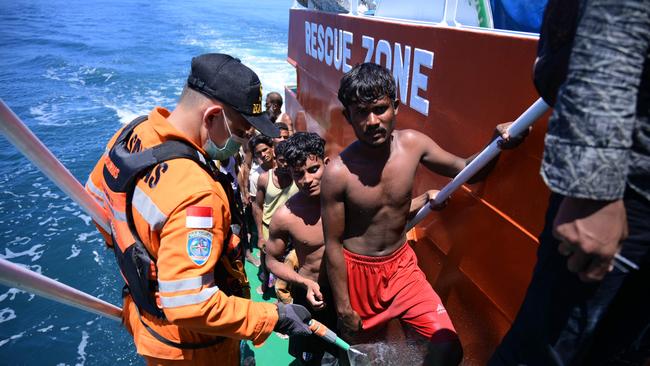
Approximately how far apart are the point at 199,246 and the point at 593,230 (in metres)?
1.10

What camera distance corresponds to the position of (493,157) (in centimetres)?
171

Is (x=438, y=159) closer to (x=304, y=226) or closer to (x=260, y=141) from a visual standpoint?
(x=304, y=226)

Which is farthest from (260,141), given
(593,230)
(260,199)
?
(593,230)

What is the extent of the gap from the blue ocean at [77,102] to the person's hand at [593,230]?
3954 millimetres

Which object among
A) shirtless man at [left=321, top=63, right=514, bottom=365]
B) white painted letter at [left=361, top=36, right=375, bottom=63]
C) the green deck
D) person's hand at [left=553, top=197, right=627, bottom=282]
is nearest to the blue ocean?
the green deck

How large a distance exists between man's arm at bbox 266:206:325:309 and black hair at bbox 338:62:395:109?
3.16 feet

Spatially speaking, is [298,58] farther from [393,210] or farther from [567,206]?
[567,206]

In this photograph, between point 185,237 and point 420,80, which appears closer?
point 185,237

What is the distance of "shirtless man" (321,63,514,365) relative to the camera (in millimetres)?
1838

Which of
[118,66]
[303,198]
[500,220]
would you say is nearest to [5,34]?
[118,66]

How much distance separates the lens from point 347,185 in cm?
194

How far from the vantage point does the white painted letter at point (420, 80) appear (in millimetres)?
2332

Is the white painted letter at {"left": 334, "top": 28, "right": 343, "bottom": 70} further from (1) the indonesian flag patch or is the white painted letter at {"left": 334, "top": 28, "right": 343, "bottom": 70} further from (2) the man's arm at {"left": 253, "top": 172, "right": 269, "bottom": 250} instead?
(1) the indonesian flag patch

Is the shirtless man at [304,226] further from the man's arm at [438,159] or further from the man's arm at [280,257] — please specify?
the man's arm at [438,159]
